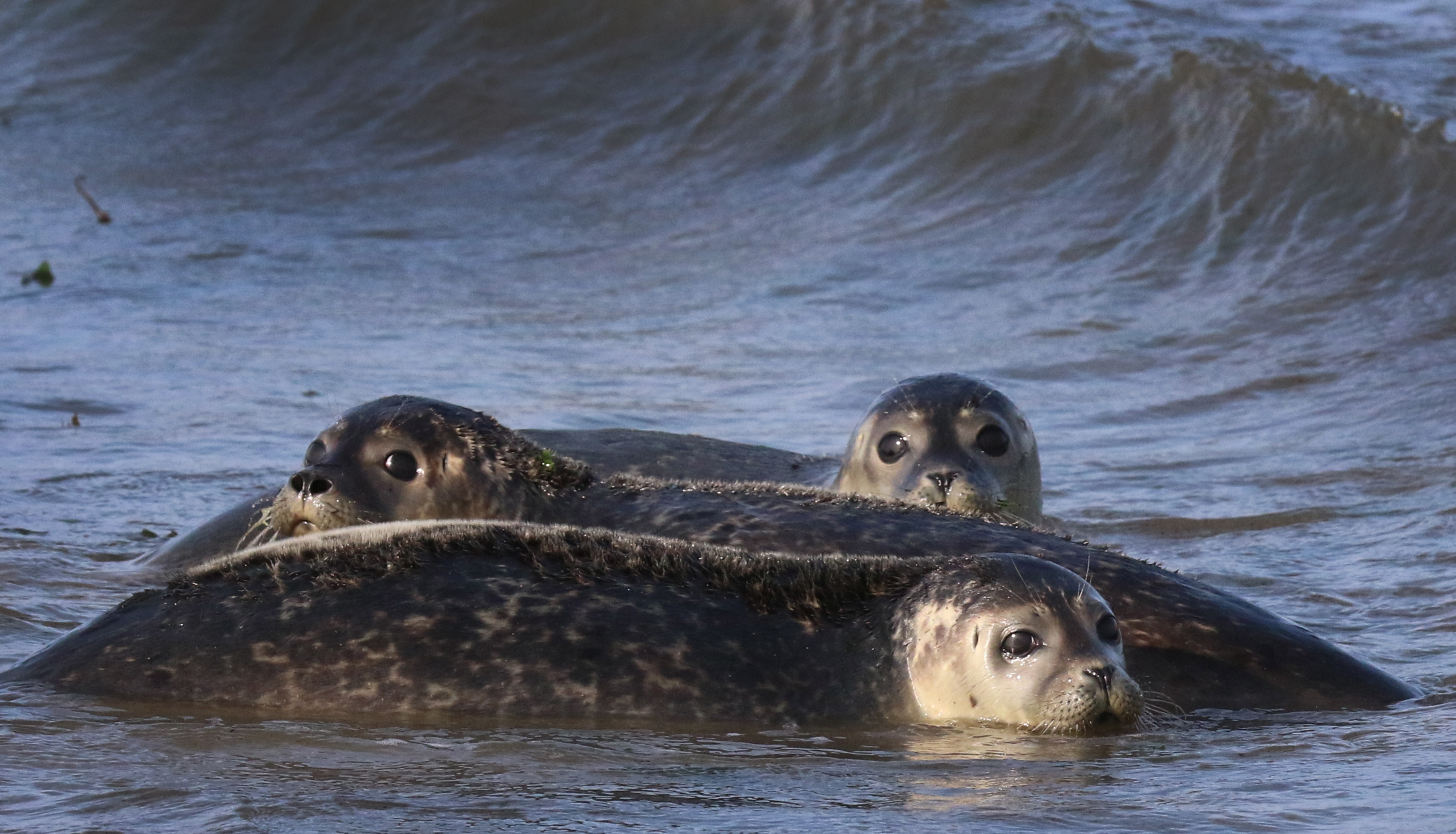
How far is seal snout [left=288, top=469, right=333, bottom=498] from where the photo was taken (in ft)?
22.7

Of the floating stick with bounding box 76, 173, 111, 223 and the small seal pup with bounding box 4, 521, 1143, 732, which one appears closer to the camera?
the small seal pup with bounding box 4, 521, 1143, 732

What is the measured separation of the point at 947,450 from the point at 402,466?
217 centimetres

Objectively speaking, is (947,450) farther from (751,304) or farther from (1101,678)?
(751,304)

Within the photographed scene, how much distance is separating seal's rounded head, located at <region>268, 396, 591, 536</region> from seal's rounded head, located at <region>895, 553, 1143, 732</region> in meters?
2.15

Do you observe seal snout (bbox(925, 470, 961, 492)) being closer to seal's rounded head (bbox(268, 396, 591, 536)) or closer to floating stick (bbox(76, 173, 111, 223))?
seal's rounded head (bbox(268, 396, 591, 536))

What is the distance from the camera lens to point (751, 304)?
14078 mm

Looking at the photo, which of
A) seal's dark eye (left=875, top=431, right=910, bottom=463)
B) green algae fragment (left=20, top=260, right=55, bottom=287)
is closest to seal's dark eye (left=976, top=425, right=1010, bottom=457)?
seal's dark eye (left=875, top=431, right=910, bottom=463)

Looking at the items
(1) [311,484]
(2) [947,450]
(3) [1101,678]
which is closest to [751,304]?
(2) [947,450]

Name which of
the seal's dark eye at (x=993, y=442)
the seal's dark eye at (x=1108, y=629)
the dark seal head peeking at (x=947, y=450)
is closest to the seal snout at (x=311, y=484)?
the dark seal head peeking at (x=947, y=450)

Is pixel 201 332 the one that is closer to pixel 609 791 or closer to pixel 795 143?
pixel 795 143

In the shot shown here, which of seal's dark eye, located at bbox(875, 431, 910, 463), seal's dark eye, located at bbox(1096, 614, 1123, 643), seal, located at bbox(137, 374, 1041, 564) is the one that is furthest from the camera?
seal's dark eye, located at bbox(875, 431, 910, 463)

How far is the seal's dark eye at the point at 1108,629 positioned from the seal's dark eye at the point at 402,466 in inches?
107

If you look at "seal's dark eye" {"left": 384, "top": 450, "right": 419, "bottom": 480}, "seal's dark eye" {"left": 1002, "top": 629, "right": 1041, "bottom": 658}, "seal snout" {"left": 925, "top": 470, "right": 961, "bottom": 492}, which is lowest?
"seal's dark eye" {"left": 1002, "top": 629, "right": 1041, "bottom": 658}

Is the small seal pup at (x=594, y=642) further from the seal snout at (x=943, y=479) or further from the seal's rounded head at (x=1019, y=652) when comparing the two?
the seal snout at (x=943, y=479)
